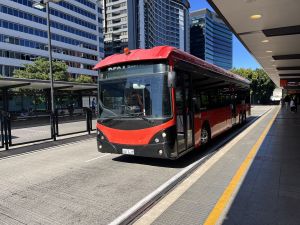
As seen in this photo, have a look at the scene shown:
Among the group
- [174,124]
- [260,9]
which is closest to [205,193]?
[174,124]

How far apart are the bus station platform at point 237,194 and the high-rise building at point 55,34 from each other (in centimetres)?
6182

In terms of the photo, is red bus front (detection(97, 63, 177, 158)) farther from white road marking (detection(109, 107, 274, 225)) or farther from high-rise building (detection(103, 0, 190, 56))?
high-rise building (detection(103, 0, 190, 56))

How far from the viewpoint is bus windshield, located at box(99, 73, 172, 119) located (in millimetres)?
7449

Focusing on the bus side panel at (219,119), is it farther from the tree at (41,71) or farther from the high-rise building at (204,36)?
the high-rise building at (204,36)

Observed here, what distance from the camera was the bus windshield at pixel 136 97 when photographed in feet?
24.4

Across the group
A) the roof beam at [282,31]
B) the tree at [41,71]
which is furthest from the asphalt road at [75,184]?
the tree at [41,71]

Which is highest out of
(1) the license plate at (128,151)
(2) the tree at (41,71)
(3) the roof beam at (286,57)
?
(2) the tree at (41,71)

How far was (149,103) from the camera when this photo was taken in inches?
297

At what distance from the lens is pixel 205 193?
5.78m

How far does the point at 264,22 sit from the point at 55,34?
71.1 meters

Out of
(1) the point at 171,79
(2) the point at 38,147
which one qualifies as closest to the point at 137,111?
(1) the point at 171,79

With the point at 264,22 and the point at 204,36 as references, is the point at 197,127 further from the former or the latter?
the point at 204,36

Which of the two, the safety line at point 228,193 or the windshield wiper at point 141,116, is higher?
the windshield wiper at point 141,116

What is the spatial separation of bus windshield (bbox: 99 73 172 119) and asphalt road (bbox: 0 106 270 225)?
145 centimetres
